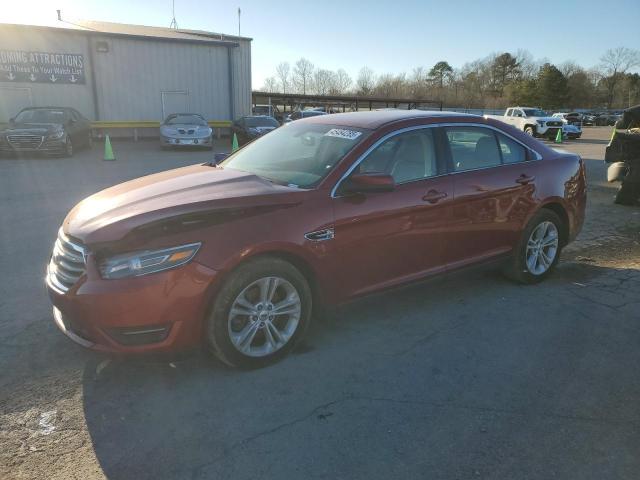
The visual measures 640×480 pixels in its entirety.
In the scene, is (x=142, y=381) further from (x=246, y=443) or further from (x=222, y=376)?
(x=246, y=443)

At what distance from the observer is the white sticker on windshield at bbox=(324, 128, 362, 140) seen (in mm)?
4051

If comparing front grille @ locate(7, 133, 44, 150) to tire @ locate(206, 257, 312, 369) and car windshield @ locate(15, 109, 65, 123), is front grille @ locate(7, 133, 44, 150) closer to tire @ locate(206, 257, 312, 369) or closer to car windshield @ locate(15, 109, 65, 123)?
car windshield @ locate(15, 109, 65, 123)

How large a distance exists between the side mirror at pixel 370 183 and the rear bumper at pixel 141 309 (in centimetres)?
119

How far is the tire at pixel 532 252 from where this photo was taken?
496 centimetres

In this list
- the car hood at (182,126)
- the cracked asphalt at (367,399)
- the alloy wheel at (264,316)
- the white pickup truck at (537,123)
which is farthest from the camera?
the white pickup truck at (537,123)

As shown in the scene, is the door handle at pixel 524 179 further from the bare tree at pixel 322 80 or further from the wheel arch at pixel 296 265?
the bare tree at pixel 322 80

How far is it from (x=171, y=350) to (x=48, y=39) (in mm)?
24353

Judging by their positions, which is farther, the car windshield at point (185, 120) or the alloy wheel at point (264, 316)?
the car windshield at point (185, 120)

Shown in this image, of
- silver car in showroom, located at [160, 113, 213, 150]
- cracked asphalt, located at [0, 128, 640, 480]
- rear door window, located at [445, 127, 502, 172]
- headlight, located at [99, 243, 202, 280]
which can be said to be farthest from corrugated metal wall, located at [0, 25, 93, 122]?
headlight, located at [99, 243, 202, 280]

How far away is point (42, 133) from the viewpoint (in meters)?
15.4

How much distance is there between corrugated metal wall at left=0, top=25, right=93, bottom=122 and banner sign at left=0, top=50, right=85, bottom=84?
0.55 ft

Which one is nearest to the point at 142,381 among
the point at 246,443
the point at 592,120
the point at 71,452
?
the point at 71,452

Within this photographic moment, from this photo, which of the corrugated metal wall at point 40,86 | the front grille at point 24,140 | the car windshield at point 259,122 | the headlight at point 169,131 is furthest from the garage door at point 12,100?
the car windshield at point 259,122

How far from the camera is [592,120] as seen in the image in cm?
5559
